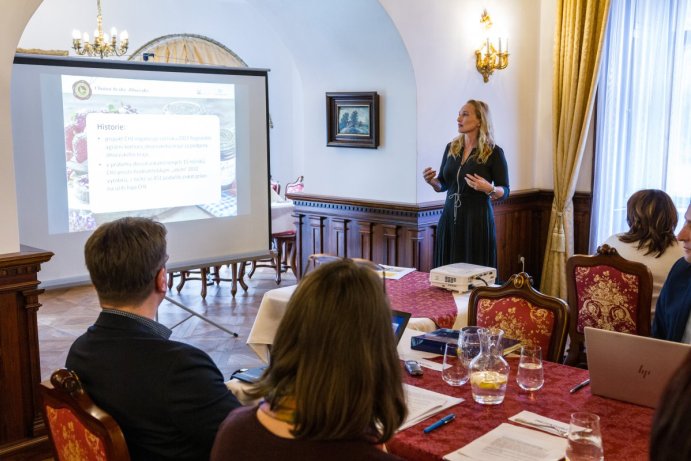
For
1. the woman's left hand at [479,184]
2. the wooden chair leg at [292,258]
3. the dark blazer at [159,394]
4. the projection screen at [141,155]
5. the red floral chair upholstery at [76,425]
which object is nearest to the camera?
the red floral chair upholstery at [76,425]

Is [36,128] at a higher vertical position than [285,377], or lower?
higher

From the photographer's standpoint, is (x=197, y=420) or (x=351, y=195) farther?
(x=351, y=195)

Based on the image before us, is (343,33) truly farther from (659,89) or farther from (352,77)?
(659,89)

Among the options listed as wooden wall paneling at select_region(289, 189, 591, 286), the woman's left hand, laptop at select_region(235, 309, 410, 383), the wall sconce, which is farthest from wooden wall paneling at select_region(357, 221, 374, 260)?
laptop at select_region(235, 309, 410, 383)

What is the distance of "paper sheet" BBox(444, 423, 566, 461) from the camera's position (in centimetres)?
174

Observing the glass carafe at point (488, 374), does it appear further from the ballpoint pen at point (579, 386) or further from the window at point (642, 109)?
the window at point (642, 109)

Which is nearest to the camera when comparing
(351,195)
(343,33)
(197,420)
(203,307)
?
(197,420)

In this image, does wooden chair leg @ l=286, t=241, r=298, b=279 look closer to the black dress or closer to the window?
the black dress

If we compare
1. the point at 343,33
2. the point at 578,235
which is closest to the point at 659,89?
the point at 578,235

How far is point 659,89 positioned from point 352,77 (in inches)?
89.7

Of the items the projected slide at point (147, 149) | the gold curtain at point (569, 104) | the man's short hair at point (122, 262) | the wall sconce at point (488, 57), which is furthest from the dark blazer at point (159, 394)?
the gold curtain at point (569, 104)

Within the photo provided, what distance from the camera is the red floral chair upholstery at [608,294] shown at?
3.25 m

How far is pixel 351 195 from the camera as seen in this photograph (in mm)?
5816

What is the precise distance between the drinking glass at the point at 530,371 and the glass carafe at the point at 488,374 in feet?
0.20
